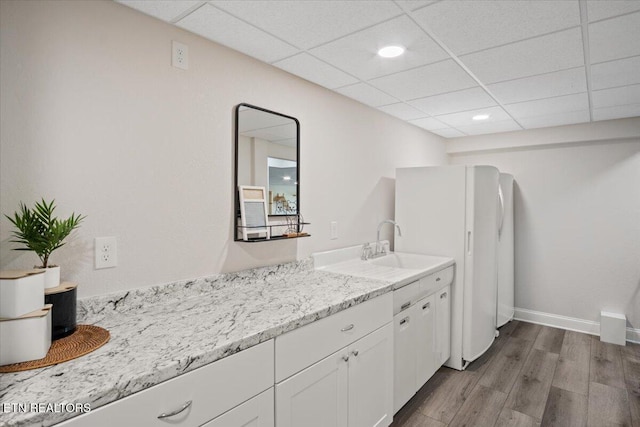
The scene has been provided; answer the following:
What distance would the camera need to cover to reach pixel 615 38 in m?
1.75

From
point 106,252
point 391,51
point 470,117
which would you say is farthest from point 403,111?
point 106,252

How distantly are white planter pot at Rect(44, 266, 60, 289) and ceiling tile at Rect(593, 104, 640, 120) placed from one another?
388 cm

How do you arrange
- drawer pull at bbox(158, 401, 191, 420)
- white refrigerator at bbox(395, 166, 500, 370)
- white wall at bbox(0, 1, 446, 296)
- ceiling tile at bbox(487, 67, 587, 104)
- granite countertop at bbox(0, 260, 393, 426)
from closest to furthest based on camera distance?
granite countertop at bbox(0, 260, 393, 426) → drawer pull at bbox(158, 401, 191, 420) → white wall at bbox(0, 1, 446, 296) → ceiling tile at bbox(487, 67, 587, 104) → white refrigerator at bbox(395, 166, 500, 370)

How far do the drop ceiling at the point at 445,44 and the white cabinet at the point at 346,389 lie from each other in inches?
59.6

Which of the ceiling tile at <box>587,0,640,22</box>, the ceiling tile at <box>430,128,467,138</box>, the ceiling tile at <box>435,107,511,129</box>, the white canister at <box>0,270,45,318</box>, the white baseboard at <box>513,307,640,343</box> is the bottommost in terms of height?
the white baseboard at <box>513,307,640,343</box>

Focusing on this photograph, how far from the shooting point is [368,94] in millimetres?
2709

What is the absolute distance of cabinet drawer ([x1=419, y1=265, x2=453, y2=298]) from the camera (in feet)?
7.94

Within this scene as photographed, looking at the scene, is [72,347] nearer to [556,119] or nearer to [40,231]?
[40,231]

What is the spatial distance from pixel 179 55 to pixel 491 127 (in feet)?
10.7

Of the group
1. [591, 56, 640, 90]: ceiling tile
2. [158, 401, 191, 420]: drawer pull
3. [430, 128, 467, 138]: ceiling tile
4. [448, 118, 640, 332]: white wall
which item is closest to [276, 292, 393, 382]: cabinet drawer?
[158, 401, 191, 420]: drawer pull

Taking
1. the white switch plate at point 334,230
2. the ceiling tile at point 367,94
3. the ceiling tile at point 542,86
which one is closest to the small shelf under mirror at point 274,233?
the white switch plate at point 334,230

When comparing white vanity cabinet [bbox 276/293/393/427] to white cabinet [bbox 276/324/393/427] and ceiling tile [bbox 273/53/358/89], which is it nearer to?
white cabinet [bbox 276/324/393/427]

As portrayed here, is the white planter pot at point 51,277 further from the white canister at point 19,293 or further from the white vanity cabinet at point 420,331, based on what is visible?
the white vanity cabinet at point 420,331

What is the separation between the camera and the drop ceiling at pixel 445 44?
1.52 metres
